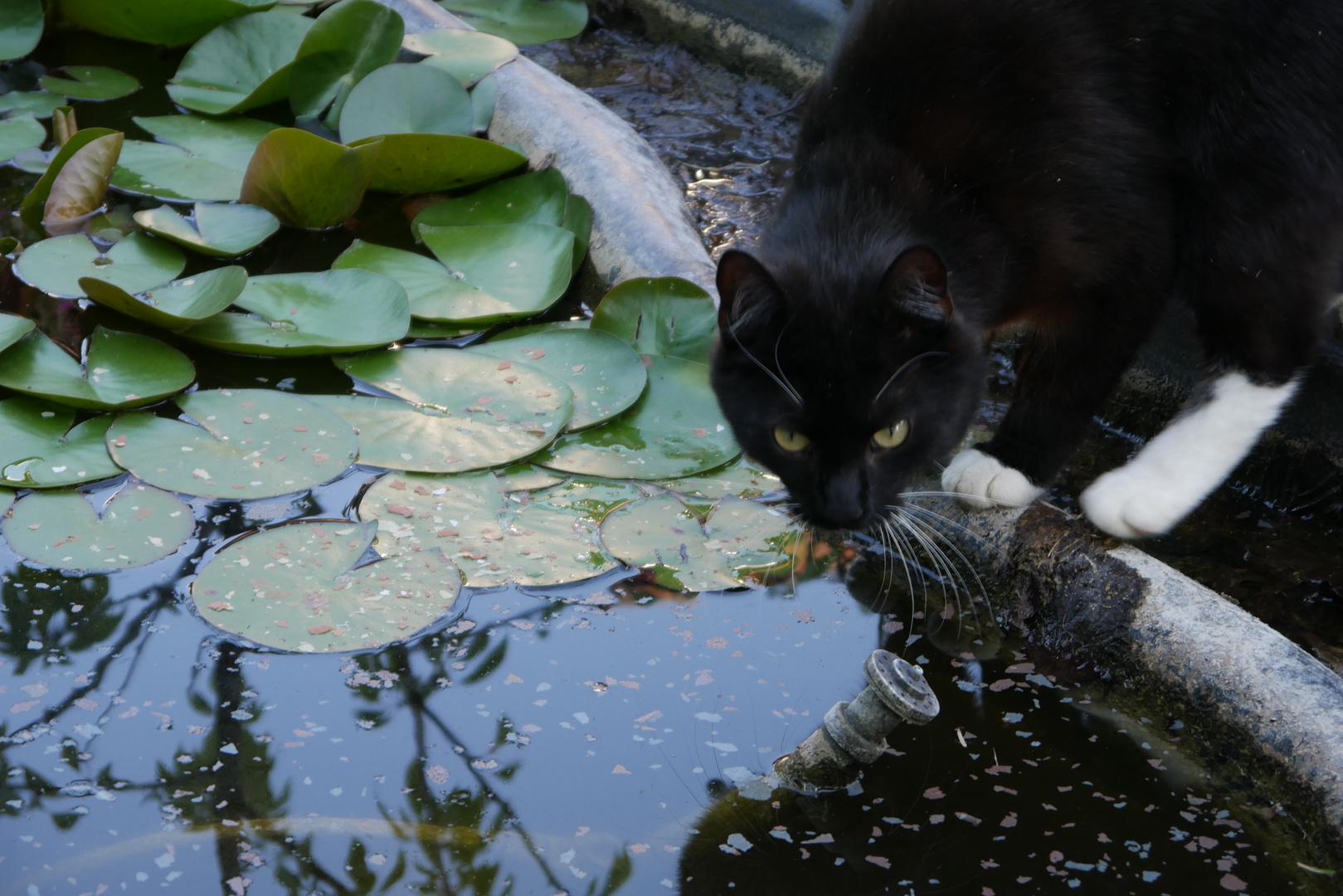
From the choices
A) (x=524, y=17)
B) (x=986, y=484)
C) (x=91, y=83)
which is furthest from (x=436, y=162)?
(x=986, y=484)

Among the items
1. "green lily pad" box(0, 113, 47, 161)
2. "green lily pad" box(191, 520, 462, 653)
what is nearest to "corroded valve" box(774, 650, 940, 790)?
"green lily pad" box(191, 520, 462, 653)

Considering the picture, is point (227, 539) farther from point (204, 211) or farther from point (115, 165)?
point (115, 165)

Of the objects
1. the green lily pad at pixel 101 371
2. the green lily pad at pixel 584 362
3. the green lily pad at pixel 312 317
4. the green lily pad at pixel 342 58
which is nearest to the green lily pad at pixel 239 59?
the green lily pad at pixel 342 58

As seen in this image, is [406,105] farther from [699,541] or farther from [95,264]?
[699,541]

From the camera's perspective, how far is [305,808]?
140cm

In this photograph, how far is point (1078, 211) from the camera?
69.0 inches

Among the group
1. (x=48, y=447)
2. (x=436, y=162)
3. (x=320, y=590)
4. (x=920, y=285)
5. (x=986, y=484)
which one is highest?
(x=920, y=285)

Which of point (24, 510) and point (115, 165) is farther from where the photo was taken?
point (115, 165)

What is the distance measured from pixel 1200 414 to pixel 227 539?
1.57 metres

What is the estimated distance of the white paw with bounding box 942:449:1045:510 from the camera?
1.92 metres

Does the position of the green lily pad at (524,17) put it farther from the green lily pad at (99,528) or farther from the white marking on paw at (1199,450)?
the white marking on paw at (1199,450)

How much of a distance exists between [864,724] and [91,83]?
2927 millimetres

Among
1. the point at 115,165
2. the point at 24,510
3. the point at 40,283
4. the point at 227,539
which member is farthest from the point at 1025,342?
the point at 115,165

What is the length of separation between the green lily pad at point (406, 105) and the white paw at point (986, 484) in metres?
1.53
